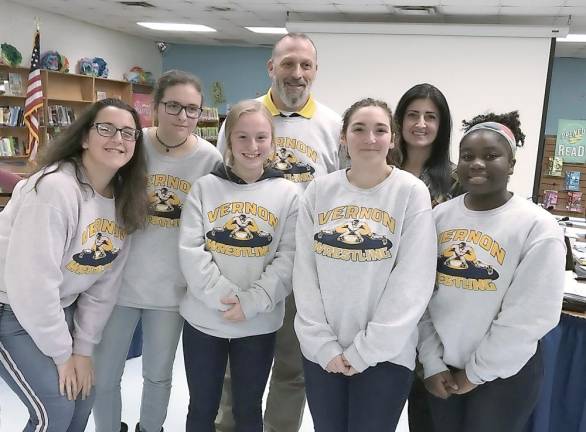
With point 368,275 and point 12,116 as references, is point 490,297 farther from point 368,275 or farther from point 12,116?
point 12,116

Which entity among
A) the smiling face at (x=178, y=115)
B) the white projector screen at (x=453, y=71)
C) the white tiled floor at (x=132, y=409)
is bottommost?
the white tiled floor at (x=132, y=409)

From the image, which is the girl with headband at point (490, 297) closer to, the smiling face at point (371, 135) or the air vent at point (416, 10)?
the smiling face at point (371, 135)

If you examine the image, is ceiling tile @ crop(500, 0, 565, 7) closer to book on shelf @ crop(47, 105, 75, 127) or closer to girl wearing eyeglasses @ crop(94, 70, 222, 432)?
girl wearing eyeglasses @ crop(94, 70, 222, 432)

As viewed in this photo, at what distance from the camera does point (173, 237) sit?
6.73ft

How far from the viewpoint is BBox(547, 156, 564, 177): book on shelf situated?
27.3ft

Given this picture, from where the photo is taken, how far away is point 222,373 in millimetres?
1953

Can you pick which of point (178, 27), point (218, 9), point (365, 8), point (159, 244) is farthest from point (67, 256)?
point (178, 27)

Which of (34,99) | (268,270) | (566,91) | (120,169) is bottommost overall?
(268,270)

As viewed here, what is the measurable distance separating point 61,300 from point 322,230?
954 millimetres

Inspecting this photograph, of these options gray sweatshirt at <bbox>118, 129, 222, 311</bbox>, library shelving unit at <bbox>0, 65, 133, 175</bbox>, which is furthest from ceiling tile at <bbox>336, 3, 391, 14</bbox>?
gray sweatshirt at <bbox>118, 129, 222, 311</bbox>

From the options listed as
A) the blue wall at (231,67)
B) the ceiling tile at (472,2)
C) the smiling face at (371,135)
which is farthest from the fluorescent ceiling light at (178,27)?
the smiling face at (371,135)

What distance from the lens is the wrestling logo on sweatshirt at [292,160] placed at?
2189mm

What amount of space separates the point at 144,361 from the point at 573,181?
26.4 feet

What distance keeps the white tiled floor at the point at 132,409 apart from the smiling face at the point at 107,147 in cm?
148
